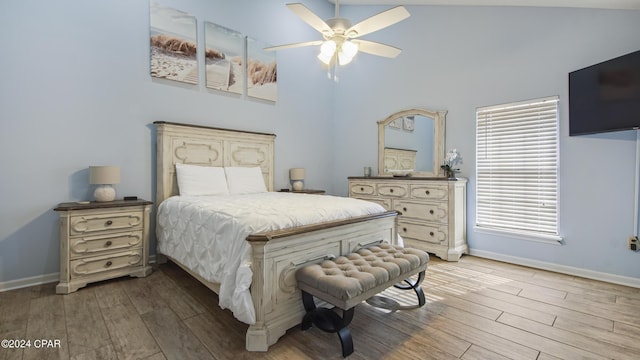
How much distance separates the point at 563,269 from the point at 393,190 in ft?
6.64

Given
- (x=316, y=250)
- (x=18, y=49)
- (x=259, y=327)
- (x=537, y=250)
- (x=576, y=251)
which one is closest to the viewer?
(x=259, y=327)

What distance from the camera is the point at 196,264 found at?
2.33 metres

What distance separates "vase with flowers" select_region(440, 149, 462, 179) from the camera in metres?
3.76

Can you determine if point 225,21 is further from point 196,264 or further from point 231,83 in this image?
point 196,264

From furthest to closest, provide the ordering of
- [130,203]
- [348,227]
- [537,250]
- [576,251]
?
1. [537,250]
2. [576,251]
3. [130,203]
4. [348,227]

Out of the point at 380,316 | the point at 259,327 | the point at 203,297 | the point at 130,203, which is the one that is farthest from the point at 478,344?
the point at 130,203

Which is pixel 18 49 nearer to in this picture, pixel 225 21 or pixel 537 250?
pixel 225 21

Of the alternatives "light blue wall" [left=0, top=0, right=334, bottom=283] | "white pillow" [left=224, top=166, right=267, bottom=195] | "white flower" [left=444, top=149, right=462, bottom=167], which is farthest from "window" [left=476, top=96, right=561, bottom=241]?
"light blue wall" [left=0, top=0, right=334, bottom=283]

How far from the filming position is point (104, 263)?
8.84 ft

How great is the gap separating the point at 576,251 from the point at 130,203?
463 cm

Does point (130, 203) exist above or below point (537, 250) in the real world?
above

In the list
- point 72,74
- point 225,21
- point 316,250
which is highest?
point 225,21

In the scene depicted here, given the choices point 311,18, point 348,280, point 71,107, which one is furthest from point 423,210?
point 71,107

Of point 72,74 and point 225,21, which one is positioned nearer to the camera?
point 72,74
